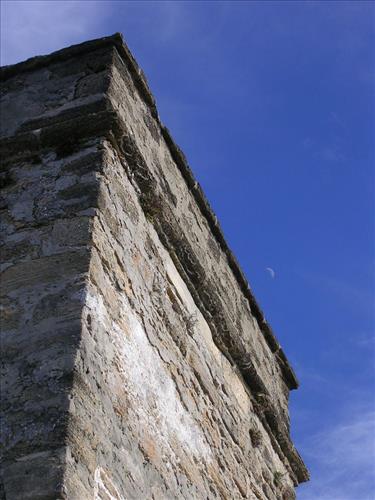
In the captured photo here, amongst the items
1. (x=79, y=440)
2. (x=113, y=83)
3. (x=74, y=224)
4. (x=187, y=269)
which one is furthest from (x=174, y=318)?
(x=79, y=440)

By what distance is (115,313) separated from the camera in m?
3.26

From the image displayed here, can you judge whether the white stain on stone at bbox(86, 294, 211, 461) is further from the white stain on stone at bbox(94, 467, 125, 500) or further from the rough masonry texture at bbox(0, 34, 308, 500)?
the white stain on stone at bbox(94, 467, 125, 500)

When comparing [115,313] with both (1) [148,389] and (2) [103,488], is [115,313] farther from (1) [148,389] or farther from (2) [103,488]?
(2) [103,488]

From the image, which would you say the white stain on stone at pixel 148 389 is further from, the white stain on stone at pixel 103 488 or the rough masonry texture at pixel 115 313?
the white stain on stone at pixel 103 488

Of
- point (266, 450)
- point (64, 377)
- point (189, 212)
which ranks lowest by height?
point (64, 377)

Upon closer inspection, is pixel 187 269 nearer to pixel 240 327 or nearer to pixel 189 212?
pixel 189 212

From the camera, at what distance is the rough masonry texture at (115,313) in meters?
2.77

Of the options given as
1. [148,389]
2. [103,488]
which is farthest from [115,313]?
[103,488]

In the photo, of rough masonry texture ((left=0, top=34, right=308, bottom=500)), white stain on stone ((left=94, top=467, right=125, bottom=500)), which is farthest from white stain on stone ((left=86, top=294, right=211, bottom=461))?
white stain on stone ((left=94, top=467, right=125, bottom=500))

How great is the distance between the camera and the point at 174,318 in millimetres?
3951

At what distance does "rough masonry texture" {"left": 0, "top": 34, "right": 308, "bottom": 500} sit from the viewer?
2768mm

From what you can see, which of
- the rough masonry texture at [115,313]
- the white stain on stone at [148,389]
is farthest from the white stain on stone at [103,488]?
the white stain on stone at [148,389]

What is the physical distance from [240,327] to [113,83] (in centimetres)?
162

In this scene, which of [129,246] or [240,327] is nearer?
[129,246]
